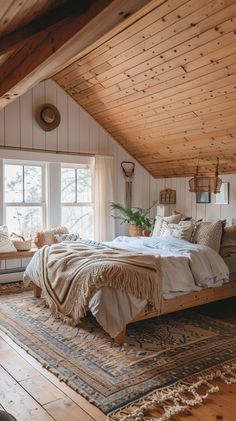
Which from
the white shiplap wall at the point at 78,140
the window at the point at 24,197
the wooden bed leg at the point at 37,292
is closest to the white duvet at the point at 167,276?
the wooden bed leg at the point at 37,292

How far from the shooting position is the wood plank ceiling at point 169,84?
3.39 meters

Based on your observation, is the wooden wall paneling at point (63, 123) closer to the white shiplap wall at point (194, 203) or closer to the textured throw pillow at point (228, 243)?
the white shiplap wall at point (194, 203)

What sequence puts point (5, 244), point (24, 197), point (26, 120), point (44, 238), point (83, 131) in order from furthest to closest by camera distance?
point (83, 131) → point (24, 197) → point (26, 120) → point (44, 238) → point (5, 244)

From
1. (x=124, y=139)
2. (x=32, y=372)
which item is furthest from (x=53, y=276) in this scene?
(x=124, y=139)

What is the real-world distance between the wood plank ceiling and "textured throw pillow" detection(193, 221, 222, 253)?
1155 millimetres

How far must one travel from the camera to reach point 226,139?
183 inches

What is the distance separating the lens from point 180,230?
4449 millimetres

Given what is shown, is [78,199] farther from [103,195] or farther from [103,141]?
[103,141]

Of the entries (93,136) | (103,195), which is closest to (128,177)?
(103,195)

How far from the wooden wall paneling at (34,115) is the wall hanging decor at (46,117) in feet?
0.17

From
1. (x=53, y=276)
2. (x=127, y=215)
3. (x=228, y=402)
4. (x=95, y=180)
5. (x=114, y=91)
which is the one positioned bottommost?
(x=228, y=402)

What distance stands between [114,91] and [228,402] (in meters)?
3.95

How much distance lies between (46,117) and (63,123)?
1.06 ft

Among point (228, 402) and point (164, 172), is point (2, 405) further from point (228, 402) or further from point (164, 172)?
point (164, 172)
